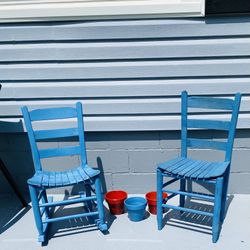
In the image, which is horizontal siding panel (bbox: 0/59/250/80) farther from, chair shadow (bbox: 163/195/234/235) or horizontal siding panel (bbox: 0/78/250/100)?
chair shadow (bbox: 163/195/234/235)

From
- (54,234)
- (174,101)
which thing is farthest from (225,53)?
(54,234)

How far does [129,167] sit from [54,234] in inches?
34.9

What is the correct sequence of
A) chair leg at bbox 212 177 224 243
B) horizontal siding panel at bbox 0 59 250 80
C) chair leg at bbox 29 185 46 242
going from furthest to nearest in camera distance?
horizontal siding panel at bbox 0 59 250 80 → chair leg at bbox 29 185 46 242 → chair leg at bbox 212 177 224 243

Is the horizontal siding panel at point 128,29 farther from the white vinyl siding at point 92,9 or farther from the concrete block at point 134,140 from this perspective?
the concrete block at point 134,140

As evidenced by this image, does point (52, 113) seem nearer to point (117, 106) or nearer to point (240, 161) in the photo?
point (117, 106)

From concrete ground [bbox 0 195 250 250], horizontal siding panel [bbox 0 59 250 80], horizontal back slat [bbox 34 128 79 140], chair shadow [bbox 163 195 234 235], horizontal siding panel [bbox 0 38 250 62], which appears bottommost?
concrete ground [bbox 0 195 250 250]

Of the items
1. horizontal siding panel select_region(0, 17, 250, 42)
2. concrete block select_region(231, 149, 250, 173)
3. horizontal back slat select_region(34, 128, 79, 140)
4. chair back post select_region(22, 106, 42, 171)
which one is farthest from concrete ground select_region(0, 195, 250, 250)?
horizontal siding panel select_region(0, 17, 250, 42)

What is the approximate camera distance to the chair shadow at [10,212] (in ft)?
8.50

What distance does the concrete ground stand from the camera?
88.7 inches

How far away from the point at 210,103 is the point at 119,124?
2.62 feet

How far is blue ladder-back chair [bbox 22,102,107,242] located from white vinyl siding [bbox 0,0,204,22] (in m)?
0.73

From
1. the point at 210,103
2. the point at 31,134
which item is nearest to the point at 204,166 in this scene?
the point at 210,103

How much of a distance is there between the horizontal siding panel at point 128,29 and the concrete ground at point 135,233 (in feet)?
4.85

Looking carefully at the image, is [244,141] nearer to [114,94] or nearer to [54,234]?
[114,94]
